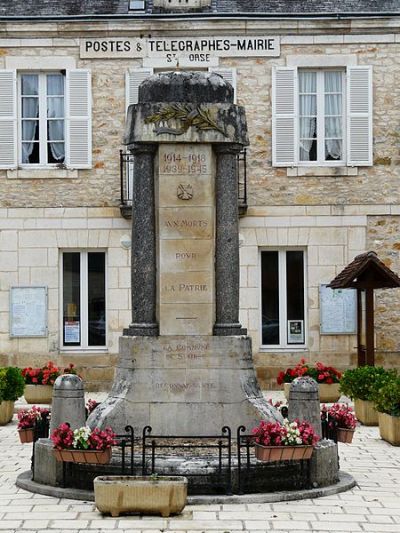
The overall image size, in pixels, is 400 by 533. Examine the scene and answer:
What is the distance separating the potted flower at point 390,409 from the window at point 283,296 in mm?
6897

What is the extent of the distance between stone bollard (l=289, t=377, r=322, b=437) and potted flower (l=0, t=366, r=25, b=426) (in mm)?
6395

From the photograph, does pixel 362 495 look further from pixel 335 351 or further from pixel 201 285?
pixel 335 351

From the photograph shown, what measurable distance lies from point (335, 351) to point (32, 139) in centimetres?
672

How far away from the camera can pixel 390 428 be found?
49.5 feet

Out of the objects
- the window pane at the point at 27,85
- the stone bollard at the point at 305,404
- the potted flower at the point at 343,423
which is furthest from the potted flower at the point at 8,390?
the window pane at the point at 27,85

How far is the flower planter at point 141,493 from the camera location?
32.8 ft

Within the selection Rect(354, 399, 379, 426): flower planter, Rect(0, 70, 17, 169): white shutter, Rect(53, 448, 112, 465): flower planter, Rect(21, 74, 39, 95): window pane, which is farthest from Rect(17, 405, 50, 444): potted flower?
Rect(21, 74, 39, 95): window pane

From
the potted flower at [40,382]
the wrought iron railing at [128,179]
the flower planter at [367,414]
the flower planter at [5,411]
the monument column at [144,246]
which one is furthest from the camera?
the wrought iron railing at [128,179]

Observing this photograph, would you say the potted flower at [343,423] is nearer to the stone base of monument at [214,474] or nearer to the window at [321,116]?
the stone base of monument at [214,474]

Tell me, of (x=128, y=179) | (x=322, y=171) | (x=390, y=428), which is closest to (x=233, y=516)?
(x=390, y=428)

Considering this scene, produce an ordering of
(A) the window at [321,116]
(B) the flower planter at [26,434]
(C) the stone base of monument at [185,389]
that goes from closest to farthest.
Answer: (C) the stone base of monument at [185,389] < (B) the flower planter at [26,434] < (A) the window at [321,116]

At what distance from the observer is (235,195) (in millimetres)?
12438

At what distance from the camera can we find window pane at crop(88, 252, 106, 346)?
881 inches

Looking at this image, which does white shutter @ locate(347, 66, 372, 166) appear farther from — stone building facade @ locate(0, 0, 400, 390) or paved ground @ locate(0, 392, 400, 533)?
paved ground @ locate(0, 392, 400, 533)
